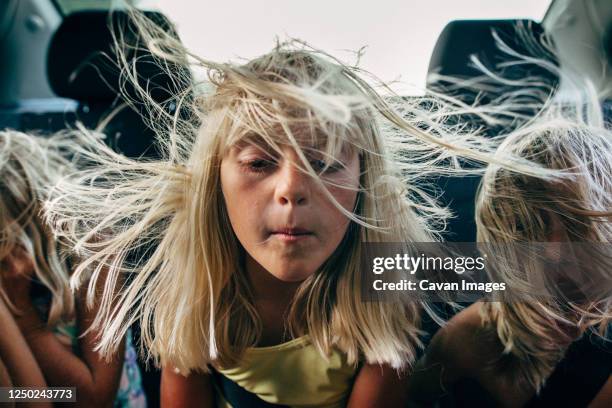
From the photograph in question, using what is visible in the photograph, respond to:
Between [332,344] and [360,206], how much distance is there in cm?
28

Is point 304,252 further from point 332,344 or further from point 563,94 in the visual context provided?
point 563,94

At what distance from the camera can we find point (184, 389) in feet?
3.27

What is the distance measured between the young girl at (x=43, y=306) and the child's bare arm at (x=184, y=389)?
0.06m

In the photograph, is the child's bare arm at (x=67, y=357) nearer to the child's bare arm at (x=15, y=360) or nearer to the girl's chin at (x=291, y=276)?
the child's bare arm at (x=15, y=360)

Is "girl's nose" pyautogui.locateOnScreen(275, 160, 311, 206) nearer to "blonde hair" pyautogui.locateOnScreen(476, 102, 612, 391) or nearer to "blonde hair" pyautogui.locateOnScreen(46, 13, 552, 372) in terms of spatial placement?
"blonde hair" pyautogui.locateOnScreen(46, 13, 552, 372)

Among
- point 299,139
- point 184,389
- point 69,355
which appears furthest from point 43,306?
point 299,139

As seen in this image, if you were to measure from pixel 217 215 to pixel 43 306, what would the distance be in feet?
1.34

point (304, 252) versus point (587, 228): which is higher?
point (587, 228)

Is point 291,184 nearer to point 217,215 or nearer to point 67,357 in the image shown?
point 217,215

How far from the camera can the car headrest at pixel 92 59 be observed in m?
0.98

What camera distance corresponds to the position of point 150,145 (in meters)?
0.98

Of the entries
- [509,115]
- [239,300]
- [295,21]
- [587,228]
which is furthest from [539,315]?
[295,21]

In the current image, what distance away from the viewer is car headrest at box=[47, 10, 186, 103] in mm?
982

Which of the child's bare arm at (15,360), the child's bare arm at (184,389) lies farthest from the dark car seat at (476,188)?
the child's bare arm at (15,360)
